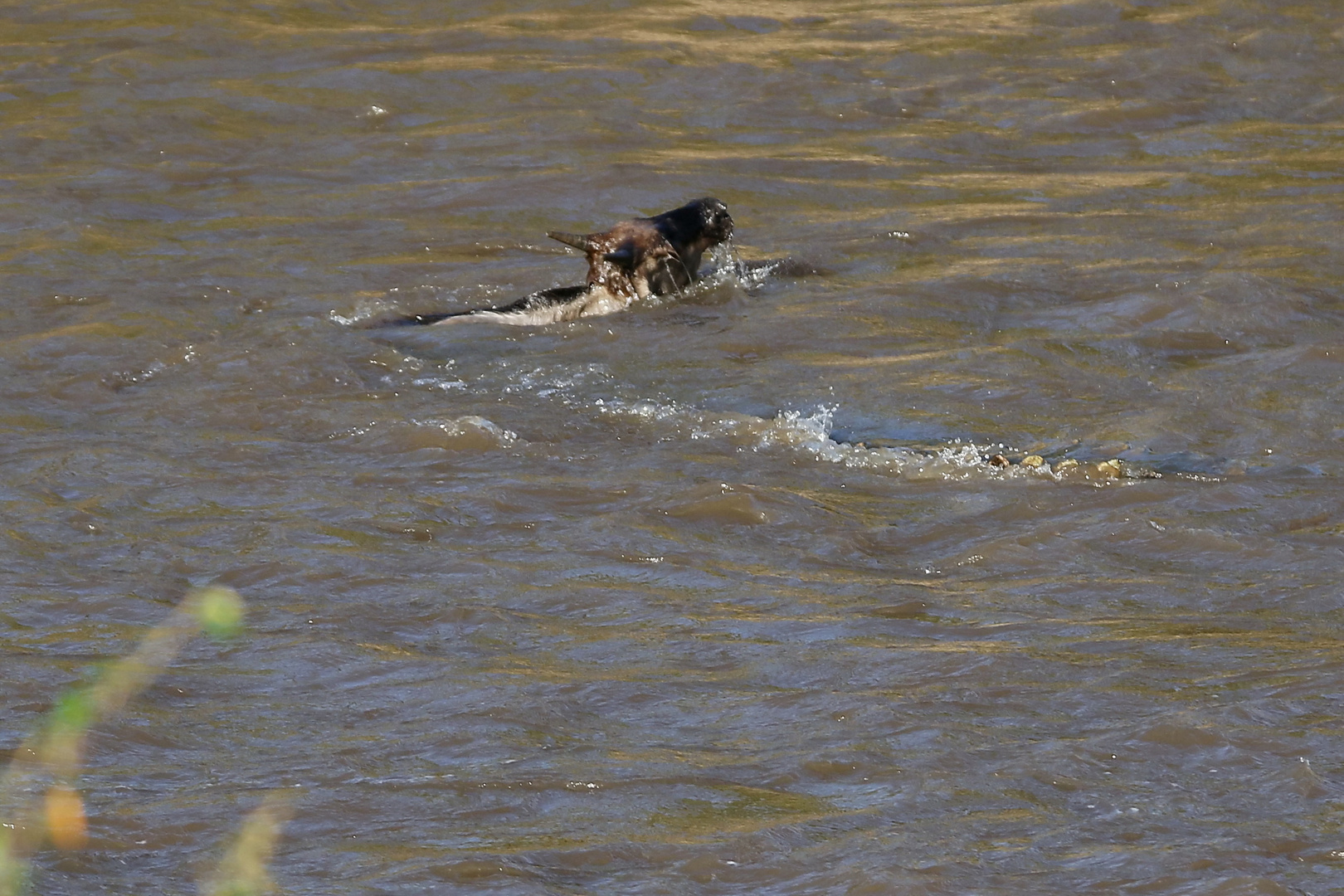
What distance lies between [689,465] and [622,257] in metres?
2.40

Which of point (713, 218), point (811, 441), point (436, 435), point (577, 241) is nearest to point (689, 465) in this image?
point (811, 441)

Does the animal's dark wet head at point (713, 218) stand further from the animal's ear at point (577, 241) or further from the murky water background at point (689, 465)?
the animal's ear at point (577, 241)

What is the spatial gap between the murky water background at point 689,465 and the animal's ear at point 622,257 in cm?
21

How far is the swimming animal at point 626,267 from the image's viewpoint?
25.7ft

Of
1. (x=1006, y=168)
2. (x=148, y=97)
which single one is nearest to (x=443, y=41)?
(x=148, y=97)

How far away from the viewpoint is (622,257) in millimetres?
8062

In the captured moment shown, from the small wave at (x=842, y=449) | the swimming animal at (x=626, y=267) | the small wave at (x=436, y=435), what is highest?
the swimming animal at (x=626, y=267)

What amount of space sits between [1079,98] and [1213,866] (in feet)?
30.7

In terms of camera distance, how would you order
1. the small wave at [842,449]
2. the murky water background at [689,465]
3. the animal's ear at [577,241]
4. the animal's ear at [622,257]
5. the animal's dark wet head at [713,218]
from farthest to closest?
the animal's dark wet head at [713,218] → the animal's ear at [622,257] → the animal's ear at [577,241] → the small wave at [842,449] → the murky water background at [689,465]

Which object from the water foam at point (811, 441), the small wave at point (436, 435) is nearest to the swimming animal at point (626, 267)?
the water foam at point (811, 441)

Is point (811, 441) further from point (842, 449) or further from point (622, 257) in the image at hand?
point (622, 257)

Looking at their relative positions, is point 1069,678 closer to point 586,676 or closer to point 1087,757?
point 1087,757

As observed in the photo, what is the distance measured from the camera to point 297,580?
4.81m

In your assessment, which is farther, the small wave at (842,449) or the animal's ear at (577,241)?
the animal's ear at (577,241)
